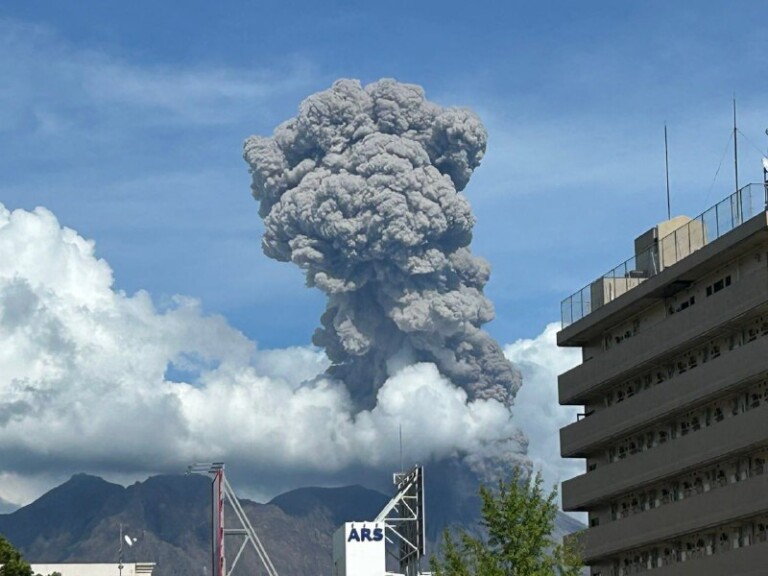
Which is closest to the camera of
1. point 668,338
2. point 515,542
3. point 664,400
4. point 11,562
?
point 515,542

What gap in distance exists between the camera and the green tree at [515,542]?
8488 centimetres

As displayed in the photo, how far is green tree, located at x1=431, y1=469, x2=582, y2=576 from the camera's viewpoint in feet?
278

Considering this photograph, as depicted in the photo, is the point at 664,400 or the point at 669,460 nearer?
the point at 669,460

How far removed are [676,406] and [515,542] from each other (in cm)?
1971

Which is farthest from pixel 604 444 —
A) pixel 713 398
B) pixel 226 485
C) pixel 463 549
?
pixel 226 485

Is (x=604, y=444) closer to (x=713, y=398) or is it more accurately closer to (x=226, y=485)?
(x=713, y=398)

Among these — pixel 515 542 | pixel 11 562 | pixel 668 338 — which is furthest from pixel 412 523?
pixel 515 542

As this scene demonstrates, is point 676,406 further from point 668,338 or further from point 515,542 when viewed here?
point 515,542

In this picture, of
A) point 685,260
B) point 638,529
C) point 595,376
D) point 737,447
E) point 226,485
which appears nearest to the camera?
point 737,447

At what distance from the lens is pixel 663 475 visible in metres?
104

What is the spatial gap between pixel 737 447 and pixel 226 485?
10798 cm

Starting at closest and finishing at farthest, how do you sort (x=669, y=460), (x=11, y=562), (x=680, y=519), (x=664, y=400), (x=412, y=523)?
(x=680, y=519), (x=669, y=460), (x=664, y=400), (x=11, y=562), (x=412, y=523)

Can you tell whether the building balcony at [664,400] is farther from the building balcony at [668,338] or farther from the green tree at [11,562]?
the green tree at [11,562]

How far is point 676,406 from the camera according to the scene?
10156 cm
